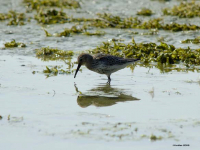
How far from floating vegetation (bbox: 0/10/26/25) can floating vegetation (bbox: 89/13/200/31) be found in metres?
2.82

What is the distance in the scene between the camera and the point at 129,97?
907 centimetres

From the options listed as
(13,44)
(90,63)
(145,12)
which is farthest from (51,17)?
(90,63)

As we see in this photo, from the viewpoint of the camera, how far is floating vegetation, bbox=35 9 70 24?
56.4ft

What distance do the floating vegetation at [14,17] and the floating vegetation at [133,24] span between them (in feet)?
9.24

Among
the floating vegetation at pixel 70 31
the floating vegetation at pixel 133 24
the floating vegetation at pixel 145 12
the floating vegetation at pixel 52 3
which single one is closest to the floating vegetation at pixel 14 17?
the floating vegetation at pixel 52 3

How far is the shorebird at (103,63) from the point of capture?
10.8 metres

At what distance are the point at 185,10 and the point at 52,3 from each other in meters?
5.68

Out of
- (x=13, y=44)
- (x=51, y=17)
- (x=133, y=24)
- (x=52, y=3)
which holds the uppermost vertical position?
(x=52, y=3)

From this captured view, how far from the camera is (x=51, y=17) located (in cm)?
1747

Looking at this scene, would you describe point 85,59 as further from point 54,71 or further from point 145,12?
point 145,12

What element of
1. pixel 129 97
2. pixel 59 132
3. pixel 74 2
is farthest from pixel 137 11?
pixel 59 132

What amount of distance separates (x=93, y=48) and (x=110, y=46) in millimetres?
570

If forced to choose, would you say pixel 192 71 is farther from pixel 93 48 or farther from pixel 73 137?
pixel 73 137

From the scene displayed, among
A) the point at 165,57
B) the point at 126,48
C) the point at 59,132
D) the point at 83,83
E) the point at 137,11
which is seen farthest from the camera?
the point at 137,11
